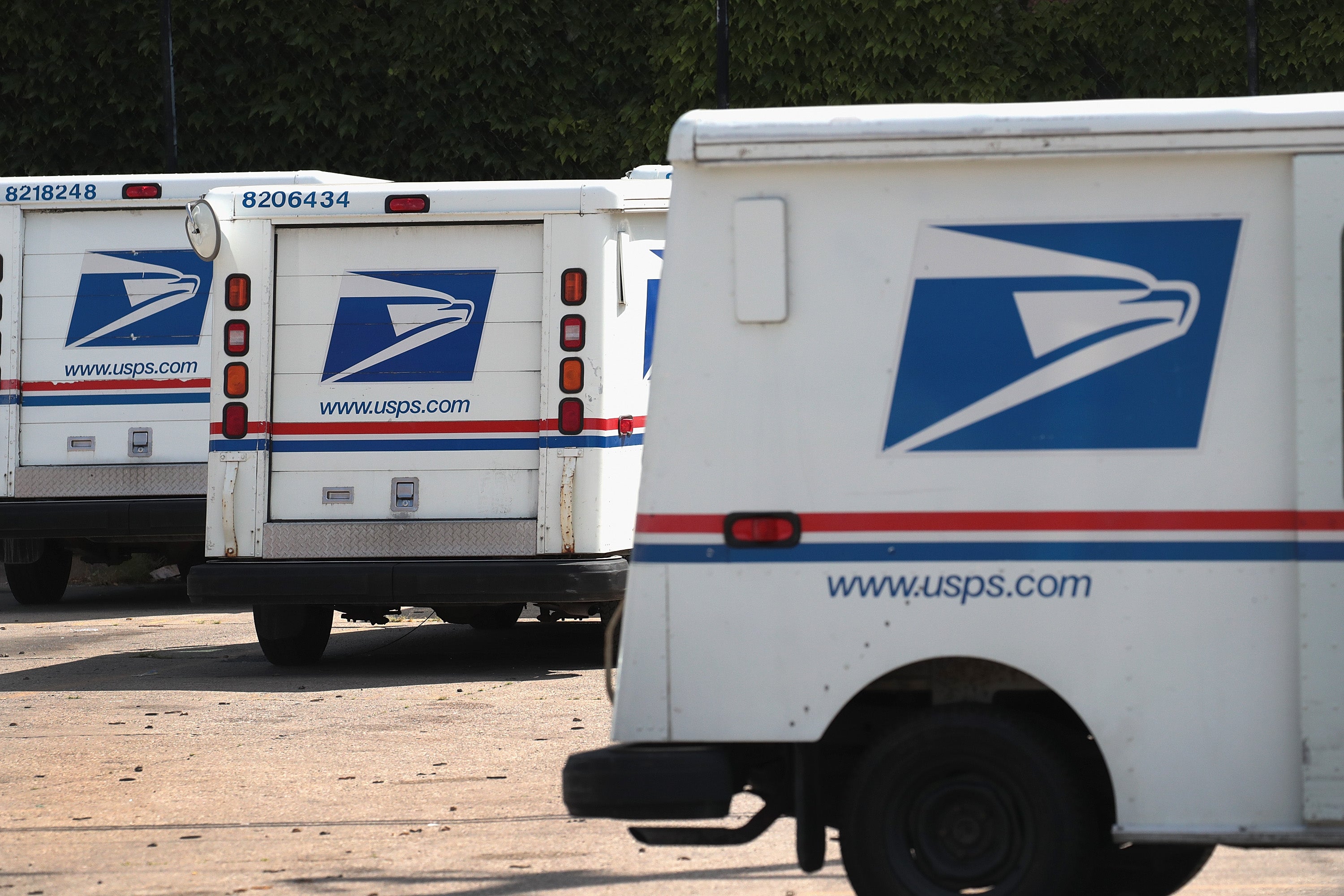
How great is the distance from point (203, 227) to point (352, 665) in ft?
9.72

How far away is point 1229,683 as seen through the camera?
4.46 meters

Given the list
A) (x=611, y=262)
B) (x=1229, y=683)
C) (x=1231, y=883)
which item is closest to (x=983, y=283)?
(x=1229, y=683)

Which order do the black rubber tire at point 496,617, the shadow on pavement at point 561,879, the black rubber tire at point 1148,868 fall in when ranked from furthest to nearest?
the black rubber tire at point 496,617 < the shadow on pavement at point 561,879 < the black rubber tire at point 1148,868

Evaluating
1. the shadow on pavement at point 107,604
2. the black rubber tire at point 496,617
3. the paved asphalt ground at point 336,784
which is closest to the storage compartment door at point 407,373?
the paved asphalt ground at point 336,784

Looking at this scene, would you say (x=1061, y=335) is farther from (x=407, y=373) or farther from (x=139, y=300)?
(x=139, y=300)

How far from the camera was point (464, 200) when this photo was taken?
9.45 metres

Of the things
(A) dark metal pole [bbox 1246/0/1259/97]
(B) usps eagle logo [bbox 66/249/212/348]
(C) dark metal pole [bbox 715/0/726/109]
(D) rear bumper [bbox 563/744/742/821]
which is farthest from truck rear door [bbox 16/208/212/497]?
(A) dark metal pole [bbox 1246/0/1259/97]

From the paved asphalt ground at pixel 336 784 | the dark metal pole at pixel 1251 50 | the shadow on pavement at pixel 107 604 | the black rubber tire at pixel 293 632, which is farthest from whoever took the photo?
the dark metal pole at pixel 1251 50

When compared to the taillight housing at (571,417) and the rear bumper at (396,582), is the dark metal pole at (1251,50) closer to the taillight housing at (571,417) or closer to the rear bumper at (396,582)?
the taillight housing at (571,417)

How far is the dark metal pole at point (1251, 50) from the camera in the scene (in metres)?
16.7

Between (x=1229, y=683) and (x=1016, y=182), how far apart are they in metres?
1.52

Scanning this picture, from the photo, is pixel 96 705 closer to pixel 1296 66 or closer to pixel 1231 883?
pixel 1231 883

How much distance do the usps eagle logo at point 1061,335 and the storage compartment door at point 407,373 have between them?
5095 mm

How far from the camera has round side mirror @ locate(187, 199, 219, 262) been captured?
9.37 meters
